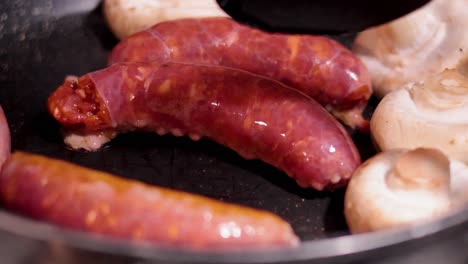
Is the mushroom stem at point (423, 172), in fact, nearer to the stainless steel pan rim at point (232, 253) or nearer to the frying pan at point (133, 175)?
the frying pan at point (133, 175)

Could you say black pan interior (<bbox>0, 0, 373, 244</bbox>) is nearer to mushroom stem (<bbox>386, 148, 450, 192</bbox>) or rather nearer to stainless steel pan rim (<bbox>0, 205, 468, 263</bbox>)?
mushroom stem (<bbox>386, 148, 450, 192</bbox>)

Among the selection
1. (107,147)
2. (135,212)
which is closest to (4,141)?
(107,147)

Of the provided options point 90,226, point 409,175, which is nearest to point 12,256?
point 90,226

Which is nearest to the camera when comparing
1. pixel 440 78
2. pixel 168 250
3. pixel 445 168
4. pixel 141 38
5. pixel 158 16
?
pixel 168 250

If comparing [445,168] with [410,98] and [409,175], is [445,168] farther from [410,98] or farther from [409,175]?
[410,98]

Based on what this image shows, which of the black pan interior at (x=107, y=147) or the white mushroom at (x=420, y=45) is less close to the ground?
the white mushroom at (x=420, y=45)

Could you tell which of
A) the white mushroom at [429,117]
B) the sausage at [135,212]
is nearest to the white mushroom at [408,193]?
the white mushroom at [429,117]

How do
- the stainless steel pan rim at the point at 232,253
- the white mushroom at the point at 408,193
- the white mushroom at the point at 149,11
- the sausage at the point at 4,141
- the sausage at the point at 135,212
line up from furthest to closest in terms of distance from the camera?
1. the white mushroom at the point at 149,11
2. the sausage at the point at 4,141
3. the white mushroom at the point at 408,193
4. the sausage at the point at 135,212
5. the stainless steel pan rim at the point at 232,253
